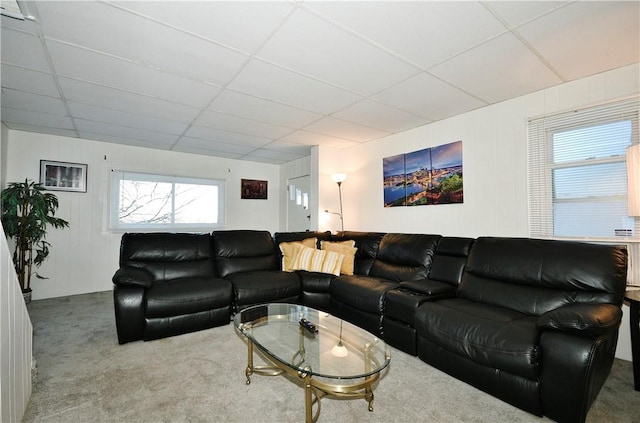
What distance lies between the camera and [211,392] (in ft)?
6.06

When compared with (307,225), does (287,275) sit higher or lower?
lower

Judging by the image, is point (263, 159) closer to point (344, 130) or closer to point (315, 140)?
point (315, 140)

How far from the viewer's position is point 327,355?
1757mm

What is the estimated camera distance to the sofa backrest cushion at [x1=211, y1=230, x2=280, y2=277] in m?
3.50

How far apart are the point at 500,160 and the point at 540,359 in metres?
2.00

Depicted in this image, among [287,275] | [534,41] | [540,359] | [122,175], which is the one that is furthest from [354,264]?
[122,175]

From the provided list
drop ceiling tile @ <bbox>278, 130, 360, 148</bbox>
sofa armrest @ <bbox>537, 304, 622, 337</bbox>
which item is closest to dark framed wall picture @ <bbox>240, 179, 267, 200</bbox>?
drop ceiling tile @ <bbox>278, 130, 360, 148</bbox>

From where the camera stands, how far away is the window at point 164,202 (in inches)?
181

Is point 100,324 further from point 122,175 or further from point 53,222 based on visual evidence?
point 122,175

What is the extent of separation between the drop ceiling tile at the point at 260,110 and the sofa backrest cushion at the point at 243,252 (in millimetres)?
1508

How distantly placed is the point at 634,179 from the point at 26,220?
19.8 feet

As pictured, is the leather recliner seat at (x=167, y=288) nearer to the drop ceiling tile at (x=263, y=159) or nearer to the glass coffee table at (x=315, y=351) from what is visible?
the glass coffee table at (x=315, y=351)

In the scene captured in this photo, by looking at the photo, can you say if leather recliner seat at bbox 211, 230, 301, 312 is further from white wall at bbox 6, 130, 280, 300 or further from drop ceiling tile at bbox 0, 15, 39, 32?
drop ceiling tile at bbox 0, 15, 39, 32

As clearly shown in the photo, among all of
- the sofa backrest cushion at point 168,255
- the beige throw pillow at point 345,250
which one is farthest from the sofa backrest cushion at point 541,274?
the sofa backrest cushion at point 168,255
